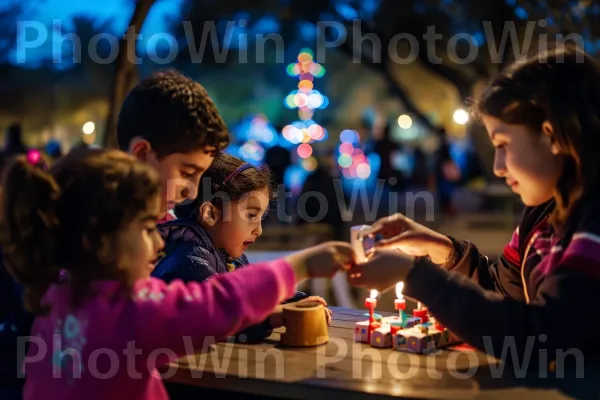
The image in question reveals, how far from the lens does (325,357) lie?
7.17 feet

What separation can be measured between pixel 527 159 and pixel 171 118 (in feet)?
3.94

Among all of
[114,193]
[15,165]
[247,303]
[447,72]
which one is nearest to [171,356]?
[247,303]

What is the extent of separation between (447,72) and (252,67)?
61.2 ft

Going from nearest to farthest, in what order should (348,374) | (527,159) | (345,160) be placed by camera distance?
(348,374), (527,159), (345,160)

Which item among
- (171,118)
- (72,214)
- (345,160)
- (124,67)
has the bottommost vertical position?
(345,160)

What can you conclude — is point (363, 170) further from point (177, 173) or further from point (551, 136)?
point (551, 136)

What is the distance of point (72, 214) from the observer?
73.0 inches

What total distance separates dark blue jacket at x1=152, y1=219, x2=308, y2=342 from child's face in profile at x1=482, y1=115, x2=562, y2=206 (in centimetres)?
96

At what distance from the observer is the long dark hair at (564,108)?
6.61 ft

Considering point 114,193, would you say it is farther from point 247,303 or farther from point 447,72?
point 447,72

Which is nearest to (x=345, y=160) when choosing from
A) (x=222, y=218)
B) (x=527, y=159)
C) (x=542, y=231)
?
(x=222, y=218)

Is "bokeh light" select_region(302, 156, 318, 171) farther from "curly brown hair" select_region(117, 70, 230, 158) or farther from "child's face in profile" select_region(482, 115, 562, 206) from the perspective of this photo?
"child's face in profile" select_region(482, 115, 562, 206)

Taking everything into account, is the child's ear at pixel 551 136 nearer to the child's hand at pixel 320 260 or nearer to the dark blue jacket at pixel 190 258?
the child's hand at pixel 320 260

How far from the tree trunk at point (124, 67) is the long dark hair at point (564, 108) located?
376 cm
